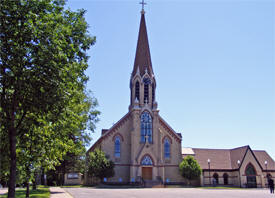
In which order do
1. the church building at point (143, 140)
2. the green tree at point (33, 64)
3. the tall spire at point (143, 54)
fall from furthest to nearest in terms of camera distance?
the tall spire at point (143, 54)
the church building at point (143, 140)
the green tree at point (33, 64)

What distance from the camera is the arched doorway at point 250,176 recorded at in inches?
1893

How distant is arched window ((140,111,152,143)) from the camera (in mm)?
49031

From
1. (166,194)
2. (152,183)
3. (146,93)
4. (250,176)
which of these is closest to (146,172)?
(152,183)

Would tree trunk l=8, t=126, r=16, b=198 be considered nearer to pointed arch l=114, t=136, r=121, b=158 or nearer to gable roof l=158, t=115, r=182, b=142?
pointed arch l=114, t=136, r=121, b=158

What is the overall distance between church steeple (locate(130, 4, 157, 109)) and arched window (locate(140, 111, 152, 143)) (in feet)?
6.21

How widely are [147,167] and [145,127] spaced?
6.86m

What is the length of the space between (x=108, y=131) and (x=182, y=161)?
13.7m

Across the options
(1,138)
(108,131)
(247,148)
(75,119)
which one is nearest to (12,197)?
(1,138)

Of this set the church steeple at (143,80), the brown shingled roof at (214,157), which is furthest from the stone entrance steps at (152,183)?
the church steeple at (143,80)

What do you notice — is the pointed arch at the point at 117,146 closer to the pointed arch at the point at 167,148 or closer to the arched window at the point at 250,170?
the pointed arch at the point at 167,148

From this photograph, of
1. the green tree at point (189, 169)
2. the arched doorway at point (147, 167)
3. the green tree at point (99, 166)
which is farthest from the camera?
the arched doorway at point (147, 167)

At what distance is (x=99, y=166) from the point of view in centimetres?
4353

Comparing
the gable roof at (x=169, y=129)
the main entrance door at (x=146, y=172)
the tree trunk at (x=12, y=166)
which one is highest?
the gable roof at (x=169, y=129)

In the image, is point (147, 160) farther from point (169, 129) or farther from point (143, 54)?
point (143, 54)
